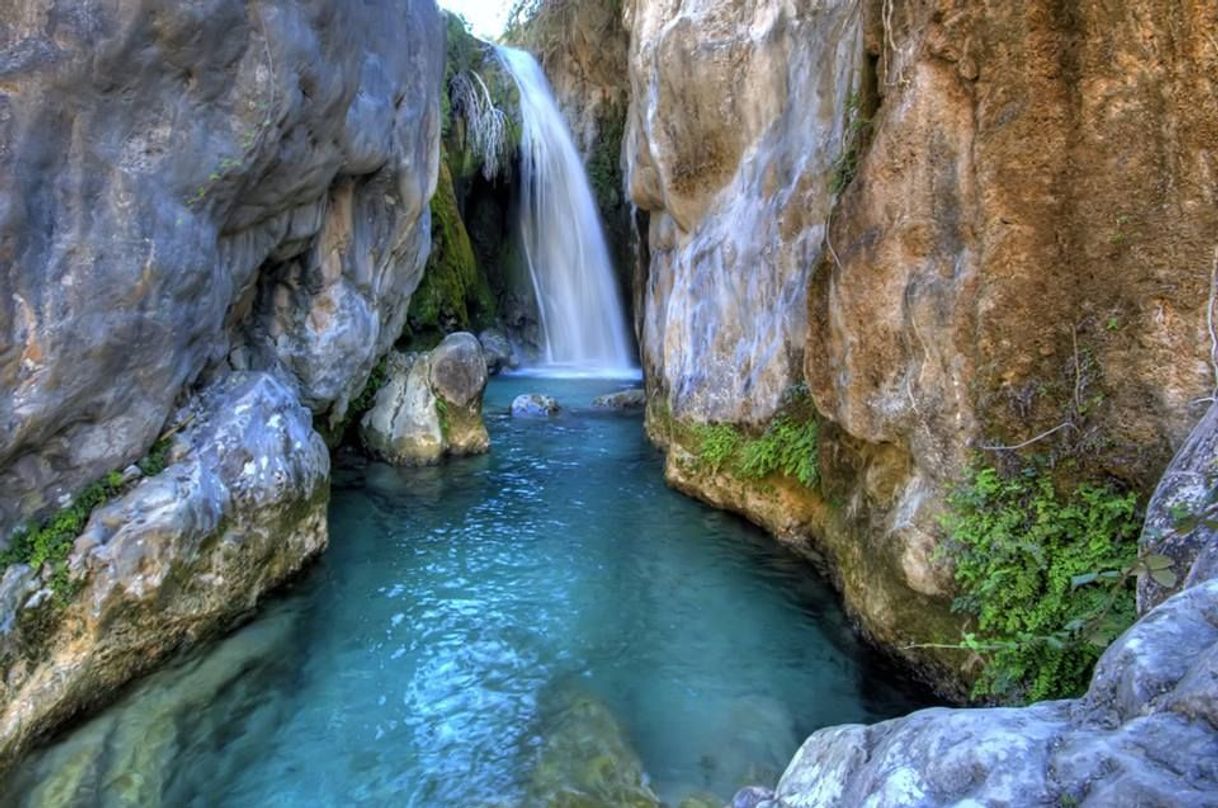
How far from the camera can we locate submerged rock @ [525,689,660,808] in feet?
13.4

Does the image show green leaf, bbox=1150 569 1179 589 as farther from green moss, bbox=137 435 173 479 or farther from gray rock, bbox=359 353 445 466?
gray rock, bbox=359 353 445 466

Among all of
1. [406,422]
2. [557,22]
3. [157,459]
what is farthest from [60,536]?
[557,22]

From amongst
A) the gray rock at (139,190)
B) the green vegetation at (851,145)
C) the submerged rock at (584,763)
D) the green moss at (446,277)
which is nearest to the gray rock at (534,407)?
the green moss at (446,277)

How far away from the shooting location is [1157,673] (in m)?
1.94

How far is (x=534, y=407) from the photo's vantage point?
15.3m

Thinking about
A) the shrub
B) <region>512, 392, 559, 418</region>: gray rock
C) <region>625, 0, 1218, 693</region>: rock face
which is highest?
<region>625, 0, 1218, 693</region>: rock face

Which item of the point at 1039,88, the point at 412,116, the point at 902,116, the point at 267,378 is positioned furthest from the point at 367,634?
the point at 412,116

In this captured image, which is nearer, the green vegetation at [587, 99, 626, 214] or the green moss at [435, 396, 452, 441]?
the green moss at [435, 396, 452, 441]

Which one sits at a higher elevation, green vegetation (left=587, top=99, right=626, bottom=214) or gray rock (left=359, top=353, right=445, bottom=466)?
green vegetation (left=587, top=99, right=626, bottom=214)

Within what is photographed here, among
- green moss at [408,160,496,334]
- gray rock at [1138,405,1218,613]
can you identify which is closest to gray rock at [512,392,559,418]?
green moss at [408,160,496,334]

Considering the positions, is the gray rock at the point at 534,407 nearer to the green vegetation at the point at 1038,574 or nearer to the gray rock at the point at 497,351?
the gray rock at the point at 497,351

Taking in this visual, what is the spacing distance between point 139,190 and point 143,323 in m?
0.88

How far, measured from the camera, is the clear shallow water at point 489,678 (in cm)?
424

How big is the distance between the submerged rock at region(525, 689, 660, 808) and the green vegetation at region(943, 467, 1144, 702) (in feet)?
6.87
